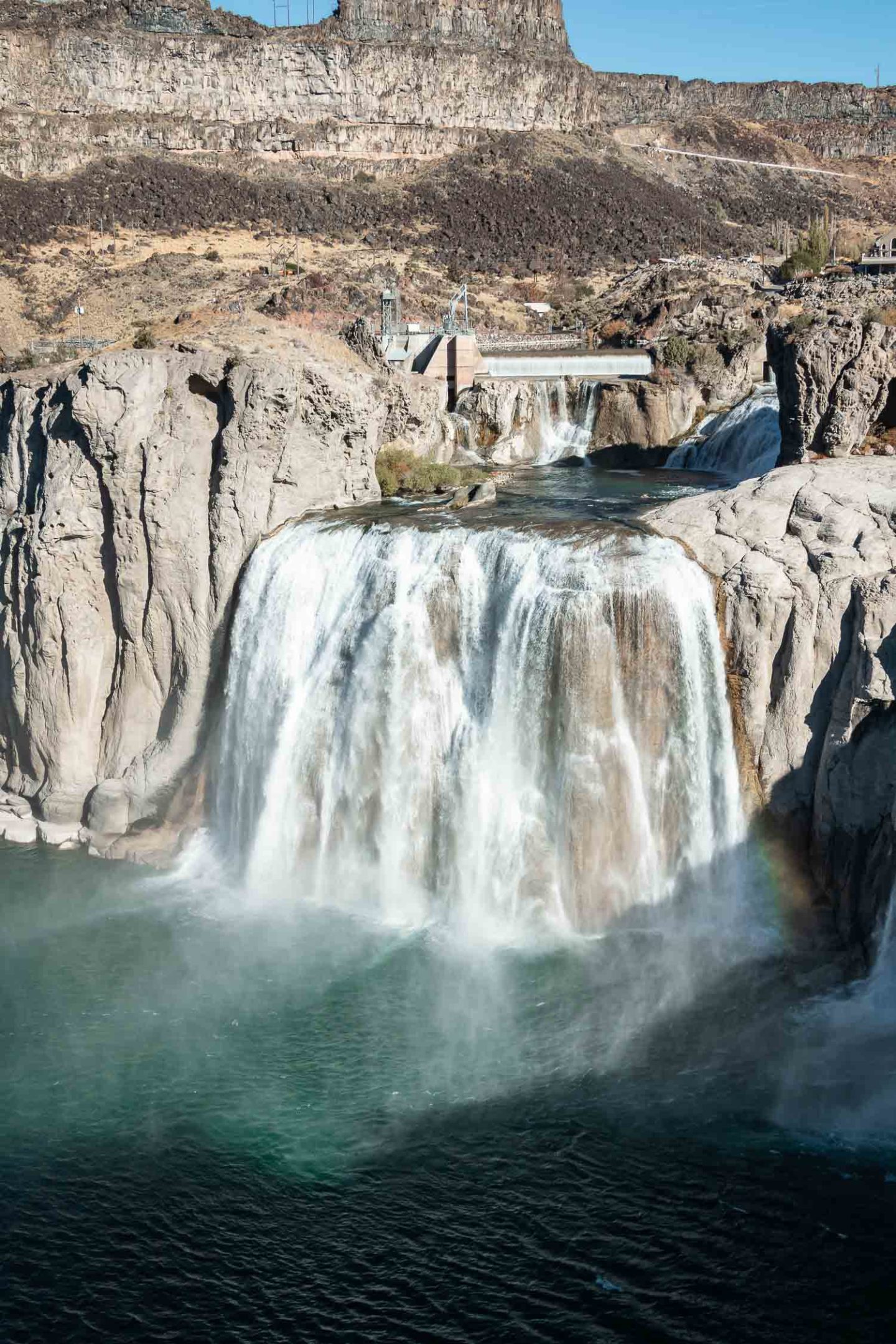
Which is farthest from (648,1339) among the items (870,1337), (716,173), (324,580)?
(716,173)

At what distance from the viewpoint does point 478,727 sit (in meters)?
21.2

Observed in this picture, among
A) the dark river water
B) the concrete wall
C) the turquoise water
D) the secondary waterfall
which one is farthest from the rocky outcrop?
the turquoise water

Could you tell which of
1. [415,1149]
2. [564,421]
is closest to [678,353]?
[564,421]

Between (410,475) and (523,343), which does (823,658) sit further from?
(523,343)

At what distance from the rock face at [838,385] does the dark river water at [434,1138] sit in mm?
11016

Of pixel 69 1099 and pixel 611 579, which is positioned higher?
pixel 611 579

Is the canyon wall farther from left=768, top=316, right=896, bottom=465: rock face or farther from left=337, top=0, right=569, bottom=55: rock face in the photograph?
left=768, top=316, right=896, bottom=465: rock face

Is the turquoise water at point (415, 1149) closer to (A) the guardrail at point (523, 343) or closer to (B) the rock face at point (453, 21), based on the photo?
(A) the guardrail at point (523, 343)

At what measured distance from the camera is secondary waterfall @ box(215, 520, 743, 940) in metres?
20.2

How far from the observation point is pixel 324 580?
76.0 feet

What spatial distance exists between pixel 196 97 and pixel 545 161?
25788mm

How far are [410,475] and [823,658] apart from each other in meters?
12.8

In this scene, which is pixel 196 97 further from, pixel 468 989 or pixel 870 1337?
pixel 870 1337

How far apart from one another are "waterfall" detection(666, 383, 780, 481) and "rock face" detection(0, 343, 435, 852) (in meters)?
12.1
